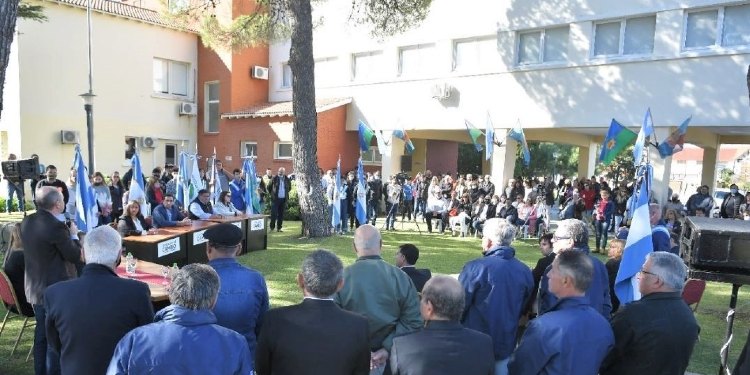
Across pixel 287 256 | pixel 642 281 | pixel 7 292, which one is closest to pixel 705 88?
pixel 287 256

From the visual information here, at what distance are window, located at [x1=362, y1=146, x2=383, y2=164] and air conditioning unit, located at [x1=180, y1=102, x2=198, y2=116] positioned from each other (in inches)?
324

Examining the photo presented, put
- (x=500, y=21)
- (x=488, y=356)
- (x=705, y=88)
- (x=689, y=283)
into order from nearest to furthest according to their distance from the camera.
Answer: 1. (x=488, y=356)
2. (x=689, y=283)
3. (x=705, y=88)
4. (x=500, y=21)

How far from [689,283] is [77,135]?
21.0 m

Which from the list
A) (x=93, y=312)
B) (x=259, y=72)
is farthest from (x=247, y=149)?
(x=93, y=312)

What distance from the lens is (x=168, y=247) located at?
9.02 metres

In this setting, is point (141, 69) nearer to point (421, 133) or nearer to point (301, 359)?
point (421, 133)

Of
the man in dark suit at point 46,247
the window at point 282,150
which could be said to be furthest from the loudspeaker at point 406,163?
the man in dark suit at point 46,247

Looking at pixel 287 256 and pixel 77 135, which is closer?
A: pixel 287 256

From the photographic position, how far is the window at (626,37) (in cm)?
1566

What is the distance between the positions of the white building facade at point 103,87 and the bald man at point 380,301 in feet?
65.2

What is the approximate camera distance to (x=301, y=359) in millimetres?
2674

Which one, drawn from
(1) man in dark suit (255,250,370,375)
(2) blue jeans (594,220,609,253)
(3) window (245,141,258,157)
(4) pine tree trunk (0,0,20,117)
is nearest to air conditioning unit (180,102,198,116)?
(3) window (245,141,258,157)

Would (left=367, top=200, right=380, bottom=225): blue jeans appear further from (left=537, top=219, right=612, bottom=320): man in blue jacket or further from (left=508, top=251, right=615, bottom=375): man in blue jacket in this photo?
(left=508, top=251, right=615, bottom=375): man in blue jacket

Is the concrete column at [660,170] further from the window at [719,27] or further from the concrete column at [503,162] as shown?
the concrete column at [503,162]
